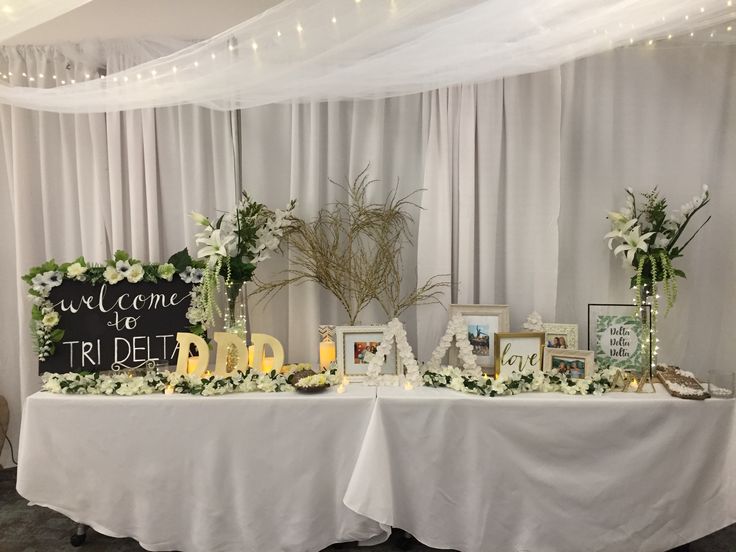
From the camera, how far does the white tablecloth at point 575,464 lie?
1927 millimetres

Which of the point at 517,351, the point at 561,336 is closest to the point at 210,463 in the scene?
the point at 517,351

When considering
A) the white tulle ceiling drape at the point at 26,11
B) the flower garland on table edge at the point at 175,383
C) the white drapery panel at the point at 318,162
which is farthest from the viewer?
the white drapery panel at the point at 318,162

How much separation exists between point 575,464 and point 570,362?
44cm

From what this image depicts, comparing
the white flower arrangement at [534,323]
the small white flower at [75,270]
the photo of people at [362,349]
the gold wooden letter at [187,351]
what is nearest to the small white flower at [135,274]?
the small white flower at [75,270]

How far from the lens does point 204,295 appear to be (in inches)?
90.5

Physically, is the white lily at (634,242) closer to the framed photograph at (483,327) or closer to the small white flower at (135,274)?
the framed photograph at (483,327)

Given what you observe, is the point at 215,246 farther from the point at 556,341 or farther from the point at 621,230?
the point at 621,230

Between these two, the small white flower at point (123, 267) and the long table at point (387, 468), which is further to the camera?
the small white flower at point (123, 267)

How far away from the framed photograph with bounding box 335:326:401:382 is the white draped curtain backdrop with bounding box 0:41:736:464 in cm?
34

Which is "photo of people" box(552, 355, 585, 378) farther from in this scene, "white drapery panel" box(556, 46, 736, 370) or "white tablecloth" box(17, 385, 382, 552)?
"white tablecloth" box(17, 385, 382, 552)

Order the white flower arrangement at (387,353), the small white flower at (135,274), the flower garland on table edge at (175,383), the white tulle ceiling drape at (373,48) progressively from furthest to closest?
the small white flower at (135,274)
the white flower arrangement at (387,353)
the flower garland on table edge at (175,383)
the white tulle ceiling drape at (373,48)

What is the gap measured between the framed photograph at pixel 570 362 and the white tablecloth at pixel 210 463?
848mm

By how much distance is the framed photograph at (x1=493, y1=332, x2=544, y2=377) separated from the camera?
7.32 ft

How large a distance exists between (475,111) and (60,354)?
91.1 inches
